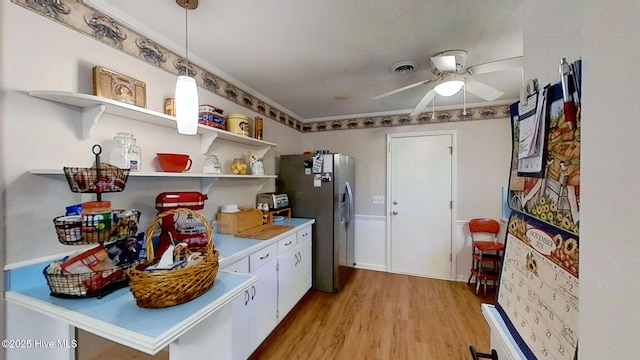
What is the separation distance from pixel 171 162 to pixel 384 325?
7.27 feet

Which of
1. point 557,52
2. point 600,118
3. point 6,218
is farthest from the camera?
point 6,218

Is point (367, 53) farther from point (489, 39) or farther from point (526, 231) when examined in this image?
point (526, 231)

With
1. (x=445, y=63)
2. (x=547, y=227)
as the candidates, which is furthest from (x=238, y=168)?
(x=547, y=227)

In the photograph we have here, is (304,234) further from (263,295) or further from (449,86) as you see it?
(449,86)

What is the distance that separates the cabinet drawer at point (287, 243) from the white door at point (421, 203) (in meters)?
1.63

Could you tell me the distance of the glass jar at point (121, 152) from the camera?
128 cm

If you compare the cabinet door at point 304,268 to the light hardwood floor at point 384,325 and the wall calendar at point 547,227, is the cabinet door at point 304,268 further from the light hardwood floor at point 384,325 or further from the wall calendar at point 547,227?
the wall calendar at point 547,227

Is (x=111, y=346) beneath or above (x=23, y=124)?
beneath

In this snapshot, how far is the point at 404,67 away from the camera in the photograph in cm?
200

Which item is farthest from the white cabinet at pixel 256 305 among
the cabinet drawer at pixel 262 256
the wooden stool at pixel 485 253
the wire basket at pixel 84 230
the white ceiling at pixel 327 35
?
the wooden stool at pixel 485 253

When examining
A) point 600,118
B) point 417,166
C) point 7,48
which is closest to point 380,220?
point 417,166

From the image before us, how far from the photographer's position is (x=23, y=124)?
1037mm

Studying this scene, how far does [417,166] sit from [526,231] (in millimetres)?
2644

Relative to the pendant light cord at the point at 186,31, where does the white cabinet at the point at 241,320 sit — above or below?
below
